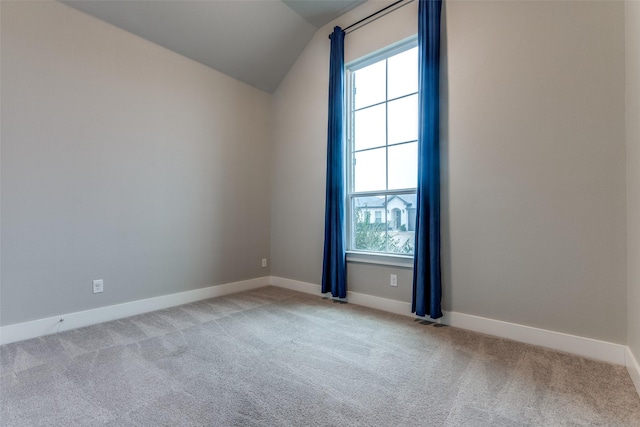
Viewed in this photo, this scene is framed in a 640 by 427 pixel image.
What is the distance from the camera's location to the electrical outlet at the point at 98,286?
2698mm

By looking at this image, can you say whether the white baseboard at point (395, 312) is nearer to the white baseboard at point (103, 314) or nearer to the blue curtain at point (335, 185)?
the white baseboard at point (103, 314)

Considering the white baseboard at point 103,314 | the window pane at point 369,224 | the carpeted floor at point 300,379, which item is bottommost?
the carpeted floor at point 300,379

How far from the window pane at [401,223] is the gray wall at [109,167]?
1.93 meters

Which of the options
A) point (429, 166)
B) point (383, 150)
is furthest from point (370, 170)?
point (429, 166)

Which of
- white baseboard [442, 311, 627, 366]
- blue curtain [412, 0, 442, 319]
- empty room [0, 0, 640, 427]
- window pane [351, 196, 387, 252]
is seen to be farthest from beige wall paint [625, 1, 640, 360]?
window pane [351, 196, 387, 252]

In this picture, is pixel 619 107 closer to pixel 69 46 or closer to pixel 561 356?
pixel 561 356

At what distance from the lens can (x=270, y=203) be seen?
14.0ft

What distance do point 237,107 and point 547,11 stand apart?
126 inches

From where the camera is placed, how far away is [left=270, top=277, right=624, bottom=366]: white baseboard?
1942 mm

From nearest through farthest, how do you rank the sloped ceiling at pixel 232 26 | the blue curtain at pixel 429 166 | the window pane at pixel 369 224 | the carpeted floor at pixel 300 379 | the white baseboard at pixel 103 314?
1. the carpeted floor at pixel 300 379
2. the white baseboard at pixel 103 314
3. the blue curtain at pixel 429 166
4. the sloped ceiling at pixel 232 26
5. the window pane at pixel 369 224

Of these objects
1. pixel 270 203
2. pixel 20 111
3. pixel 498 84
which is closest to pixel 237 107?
pixel 270 203

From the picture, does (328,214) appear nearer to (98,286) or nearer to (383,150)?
(383,150)

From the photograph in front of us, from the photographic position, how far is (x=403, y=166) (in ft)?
10.0

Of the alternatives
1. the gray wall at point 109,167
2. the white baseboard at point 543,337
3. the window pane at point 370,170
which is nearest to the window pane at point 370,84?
the window pane at point 370,170
